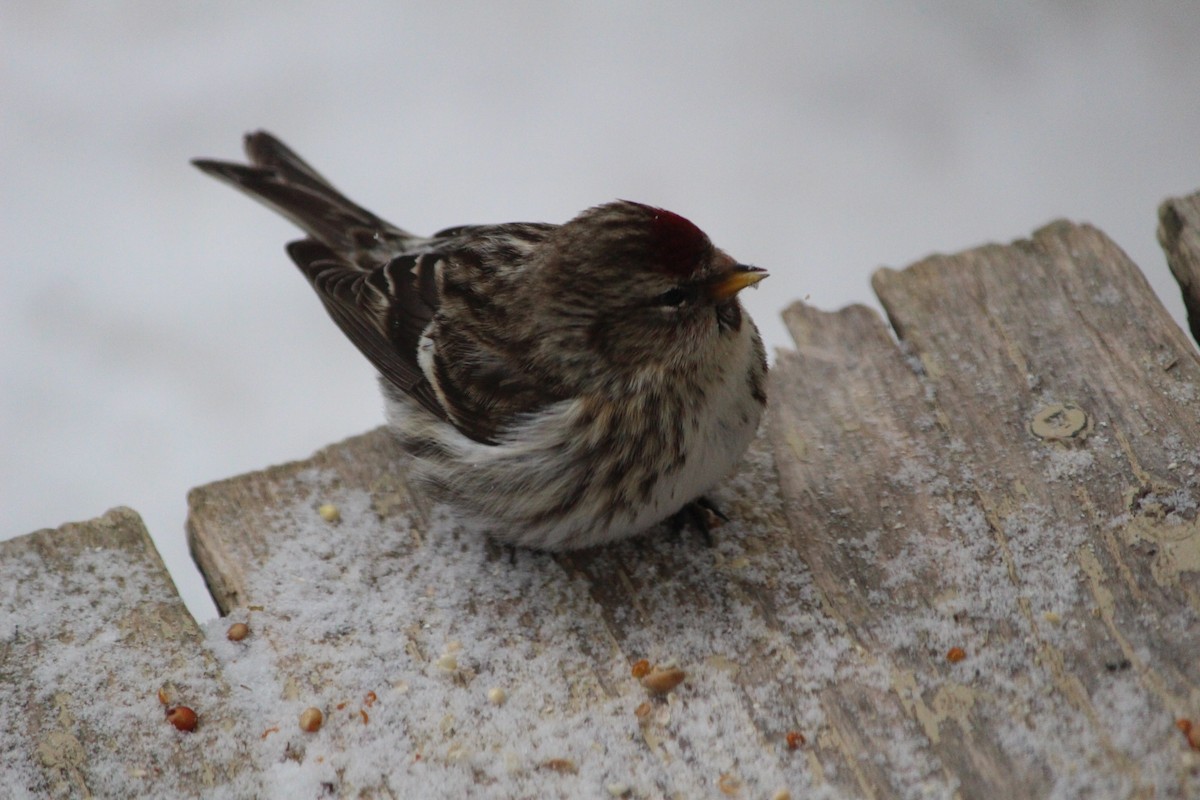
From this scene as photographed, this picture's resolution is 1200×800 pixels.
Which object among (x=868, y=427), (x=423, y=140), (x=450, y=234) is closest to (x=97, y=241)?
(x=423, y=140)

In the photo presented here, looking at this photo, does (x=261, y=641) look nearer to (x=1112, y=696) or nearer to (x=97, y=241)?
(x=1112, y=696)

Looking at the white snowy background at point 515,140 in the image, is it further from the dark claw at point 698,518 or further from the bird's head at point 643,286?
the bird's head at point 643,286

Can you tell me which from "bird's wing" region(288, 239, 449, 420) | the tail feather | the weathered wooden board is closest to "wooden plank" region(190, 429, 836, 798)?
the weathered wooden board

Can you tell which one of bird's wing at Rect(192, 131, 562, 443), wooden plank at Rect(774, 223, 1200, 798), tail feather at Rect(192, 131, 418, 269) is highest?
tail feather at Rect(192, 131, 418, 269)

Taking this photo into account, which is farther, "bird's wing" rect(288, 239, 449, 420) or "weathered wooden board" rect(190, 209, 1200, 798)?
"bird's wing" rect(288, 239, 449, 420)

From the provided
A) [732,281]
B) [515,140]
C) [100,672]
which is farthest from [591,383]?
[515,140]

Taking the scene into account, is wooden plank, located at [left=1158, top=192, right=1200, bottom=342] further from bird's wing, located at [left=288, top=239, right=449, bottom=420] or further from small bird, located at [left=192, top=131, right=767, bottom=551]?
bird's wing, located at [left=288, top=239, right=449, bottom=420]
